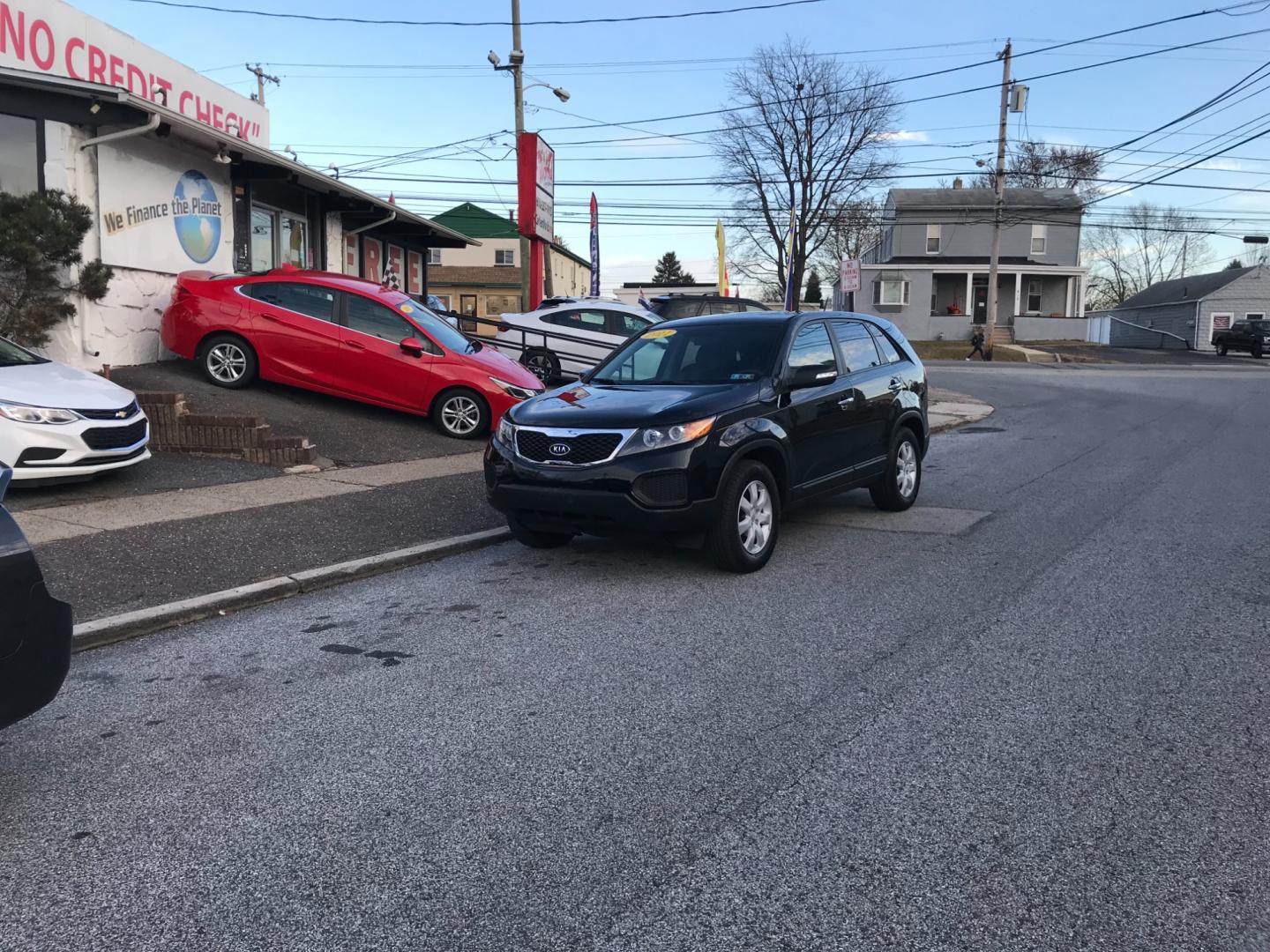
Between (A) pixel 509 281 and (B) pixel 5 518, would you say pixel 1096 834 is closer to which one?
(B) pixel 5 518

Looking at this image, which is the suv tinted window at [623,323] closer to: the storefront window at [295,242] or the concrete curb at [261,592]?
the storefront window at [295,242]

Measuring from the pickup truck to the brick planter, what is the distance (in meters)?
44.2

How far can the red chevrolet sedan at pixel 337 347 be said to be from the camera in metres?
12.5

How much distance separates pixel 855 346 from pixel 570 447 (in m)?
3.04

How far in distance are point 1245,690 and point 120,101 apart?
1241 cm

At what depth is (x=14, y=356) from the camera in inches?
352

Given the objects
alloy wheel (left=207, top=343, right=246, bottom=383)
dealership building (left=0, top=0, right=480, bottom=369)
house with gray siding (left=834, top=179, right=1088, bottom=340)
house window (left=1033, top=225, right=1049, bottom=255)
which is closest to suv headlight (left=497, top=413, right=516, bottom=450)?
alloy wheel (left=207, top=343, right=246, bottom=383)

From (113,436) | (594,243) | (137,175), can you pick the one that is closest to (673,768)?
(113,436)

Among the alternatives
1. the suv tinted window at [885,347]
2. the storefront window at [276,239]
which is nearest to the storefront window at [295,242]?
the storefront window at [276,239]

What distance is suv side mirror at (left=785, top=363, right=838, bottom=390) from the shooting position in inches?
281

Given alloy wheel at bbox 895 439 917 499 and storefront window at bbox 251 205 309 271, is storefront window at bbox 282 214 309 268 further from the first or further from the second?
alloy wheel at bbox 895 439 917 499

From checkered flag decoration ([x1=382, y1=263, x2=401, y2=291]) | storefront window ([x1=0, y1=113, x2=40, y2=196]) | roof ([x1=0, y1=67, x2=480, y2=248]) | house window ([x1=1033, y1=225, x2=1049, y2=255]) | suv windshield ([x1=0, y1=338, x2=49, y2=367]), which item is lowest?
suv windshield ([x1=0, y1=338, x2=49, y2=367])

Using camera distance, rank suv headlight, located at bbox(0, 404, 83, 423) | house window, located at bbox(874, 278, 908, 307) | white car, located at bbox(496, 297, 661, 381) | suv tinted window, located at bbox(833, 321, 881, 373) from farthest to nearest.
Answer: house window, located at bbox(874, 278, 908, 307) < white car, located at bbox(496, 297, 661, 381) < suv tinted window, located at bbox(833, 321, 881, 373) < suv headlight, located at bbox(0, 404, 83, 423)

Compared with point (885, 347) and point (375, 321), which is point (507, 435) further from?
point (375, 321)
